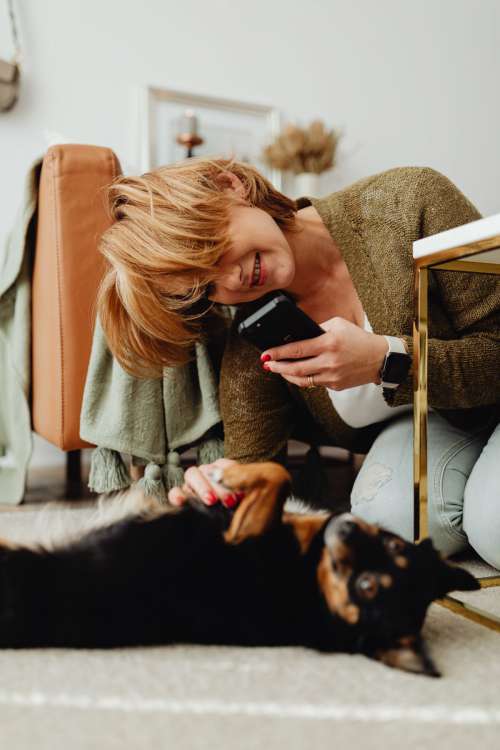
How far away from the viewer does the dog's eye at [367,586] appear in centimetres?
49

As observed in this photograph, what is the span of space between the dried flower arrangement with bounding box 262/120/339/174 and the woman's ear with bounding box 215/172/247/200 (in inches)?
46.7

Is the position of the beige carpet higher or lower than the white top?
lower

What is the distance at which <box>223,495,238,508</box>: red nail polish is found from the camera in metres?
0.56

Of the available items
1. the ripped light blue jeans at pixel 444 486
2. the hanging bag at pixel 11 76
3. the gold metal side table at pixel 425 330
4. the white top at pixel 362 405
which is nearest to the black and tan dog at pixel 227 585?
the gold metal side table at pixel 425 330

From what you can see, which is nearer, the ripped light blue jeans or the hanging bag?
the ripped light blue jeans

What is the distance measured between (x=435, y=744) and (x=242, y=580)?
0.18 meters

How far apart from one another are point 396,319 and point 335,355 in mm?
202

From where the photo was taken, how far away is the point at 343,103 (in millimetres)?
2271

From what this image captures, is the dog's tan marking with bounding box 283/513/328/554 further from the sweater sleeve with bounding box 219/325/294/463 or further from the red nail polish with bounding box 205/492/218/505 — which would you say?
the sweater sleeve with bounding box 219/325/294/463

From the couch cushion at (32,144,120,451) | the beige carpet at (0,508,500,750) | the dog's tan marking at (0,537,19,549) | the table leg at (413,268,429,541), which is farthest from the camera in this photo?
the couch cushion at (32,144,120,451)

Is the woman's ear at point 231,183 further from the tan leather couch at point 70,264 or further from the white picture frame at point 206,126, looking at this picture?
the white picture frame at point 206,126

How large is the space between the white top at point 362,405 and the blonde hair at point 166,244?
0.26m

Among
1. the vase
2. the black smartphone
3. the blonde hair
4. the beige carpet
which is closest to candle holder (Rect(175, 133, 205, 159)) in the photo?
the vase

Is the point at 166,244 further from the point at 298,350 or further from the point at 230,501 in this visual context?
the point at 230,501
